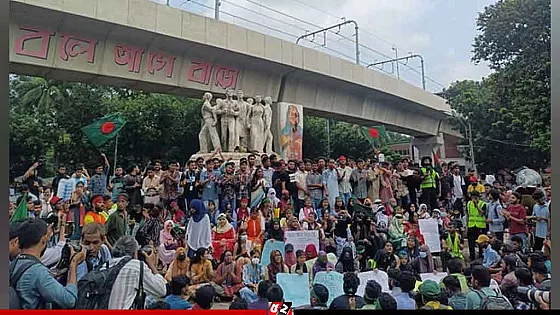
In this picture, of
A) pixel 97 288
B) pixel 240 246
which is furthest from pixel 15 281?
pixel 240 246

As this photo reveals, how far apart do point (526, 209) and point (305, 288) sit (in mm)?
2240

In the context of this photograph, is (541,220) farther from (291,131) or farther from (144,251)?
(144,251)

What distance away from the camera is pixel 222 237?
5.11 metres

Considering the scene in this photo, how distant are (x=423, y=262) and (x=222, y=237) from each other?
6.09 feet

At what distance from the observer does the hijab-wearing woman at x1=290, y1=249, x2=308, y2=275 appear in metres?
4.82

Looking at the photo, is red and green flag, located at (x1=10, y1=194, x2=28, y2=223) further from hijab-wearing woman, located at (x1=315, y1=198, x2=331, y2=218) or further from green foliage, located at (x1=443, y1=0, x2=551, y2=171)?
green foliage, located at (x1=443, y1=0, x2=551, y2=171)

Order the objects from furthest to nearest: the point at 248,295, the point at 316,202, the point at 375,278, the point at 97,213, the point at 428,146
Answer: the point at 428,146, the point at 316,202, the point at 97,213, the point at 375,278, the point at 248,295

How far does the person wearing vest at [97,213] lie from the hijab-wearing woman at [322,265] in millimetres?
1966

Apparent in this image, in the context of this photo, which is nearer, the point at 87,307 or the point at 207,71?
the point at 87,307

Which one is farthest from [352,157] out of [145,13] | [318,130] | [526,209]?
[145,13]

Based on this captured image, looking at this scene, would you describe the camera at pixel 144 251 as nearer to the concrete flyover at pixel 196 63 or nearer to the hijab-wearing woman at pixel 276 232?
the hijab-wearing woman at pixel 276 232

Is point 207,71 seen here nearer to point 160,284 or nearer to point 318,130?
point 318,130

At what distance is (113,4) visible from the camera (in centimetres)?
581

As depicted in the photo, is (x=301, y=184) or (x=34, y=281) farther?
(x=301, y=184)
